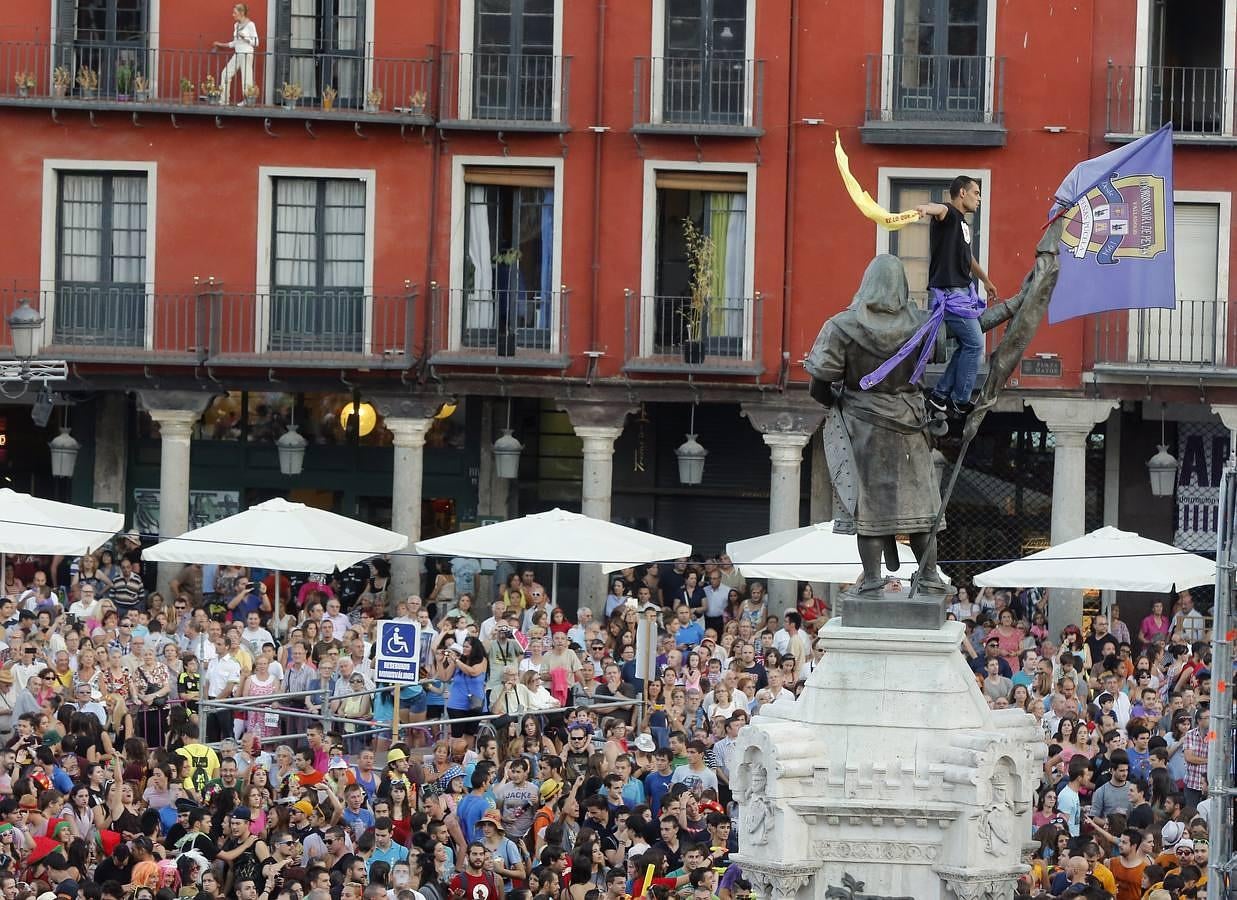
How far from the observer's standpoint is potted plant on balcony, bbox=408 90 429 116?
120 feet

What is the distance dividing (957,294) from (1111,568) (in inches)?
591

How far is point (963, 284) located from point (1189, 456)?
25.1m

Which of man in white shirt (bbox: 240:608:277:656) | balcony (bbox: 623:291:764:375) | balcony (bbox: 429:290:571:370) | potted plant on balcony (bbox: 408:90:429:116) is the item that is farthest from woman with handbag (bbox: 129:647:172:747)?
potted plant on balcony (bbox: 408:90:429:116)

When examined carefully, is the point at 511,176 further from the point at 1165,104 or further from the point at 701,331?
the point at 1165,104

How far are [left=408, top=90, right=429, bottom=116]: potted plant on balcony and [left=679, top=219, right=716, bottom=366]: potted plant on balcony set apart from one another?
12.6ft

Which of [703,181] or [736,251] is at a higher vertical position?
[703,181]

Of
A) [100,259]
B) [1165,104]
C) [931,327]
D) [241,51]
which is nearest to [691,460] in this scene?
[1165,104]

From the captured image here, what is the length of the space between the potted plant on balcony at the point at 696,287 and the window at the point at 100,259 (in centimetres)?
736

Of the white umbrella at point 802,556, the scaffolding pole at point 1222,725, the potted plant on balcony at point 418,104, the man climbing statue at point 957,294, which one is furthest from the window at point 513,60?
the man climbing statue at point 957,294

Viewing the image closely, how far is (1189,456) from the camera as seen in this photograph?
3872 centimetres

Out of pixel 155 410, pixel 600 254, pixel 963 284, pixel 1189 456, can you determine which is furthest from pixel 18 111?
pixel 963 284

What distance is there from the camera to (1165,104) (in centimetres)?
3669

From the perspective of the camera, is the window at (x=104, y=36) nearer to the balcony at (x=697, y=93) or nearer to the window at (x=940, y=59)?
the balcony at (x=697, y=93)

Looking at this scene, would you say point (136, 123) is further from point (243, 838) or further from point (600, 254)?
point (243, 838)
